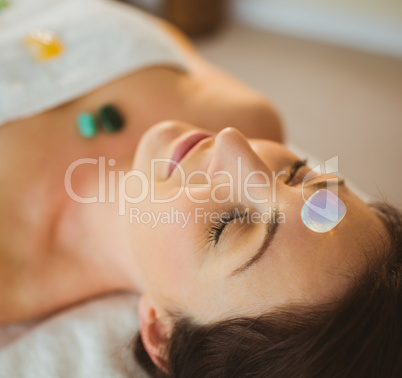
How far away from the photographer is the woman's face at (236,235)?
68cm

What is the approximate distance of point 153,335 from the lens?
87 centimetres

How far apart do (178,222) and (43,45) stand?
71 centimetres

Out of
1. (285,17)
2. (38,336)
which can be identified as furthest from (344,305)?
(285,17)

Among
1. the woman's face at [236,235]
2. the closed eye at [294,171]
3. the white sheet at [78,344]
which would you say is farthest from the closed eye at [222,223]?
the white sheet at [78,344]

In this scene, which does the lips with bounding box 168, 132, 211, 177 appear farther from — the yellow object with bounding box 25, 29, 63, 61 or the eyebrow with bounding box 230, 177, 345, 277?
the yellow object with bounding box 25, 29, 63, 61

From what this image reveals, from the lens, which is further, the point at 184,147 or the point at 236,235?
the point at 184,147

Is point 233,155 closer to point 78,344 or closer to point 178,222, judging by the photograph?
point 178,222

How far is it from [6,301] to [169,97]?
2.06 ft

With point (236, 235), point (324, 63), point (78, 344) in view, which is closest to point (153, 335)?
point (78, 344)

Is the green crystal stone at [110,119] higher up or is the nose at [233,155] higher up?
the nose at [233,155]

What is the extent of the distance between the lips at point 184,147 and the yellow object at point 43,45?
1.75ft

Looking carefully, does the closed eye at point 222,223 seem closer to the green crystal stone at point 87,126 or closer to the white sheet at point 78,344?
the white sheet at point 78,344

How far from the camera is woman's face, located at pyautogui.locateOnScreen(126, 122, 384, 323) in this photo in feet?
2.24

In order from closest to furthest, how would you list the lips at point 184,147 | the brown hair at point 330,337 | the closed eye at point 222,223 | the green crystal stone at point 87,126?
1. the brown hair at point 330,337
2. the closed eye at point 222,223
3. the lips at point 184,147
4. the green crystal stone at point 87,126
